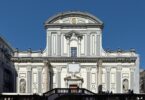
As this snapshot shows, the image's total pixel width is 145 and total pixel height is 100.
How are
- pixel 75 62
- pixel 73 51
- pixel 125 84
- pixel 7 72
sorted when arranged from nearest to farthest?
pixel 75 62 → pixel 125 84 → pixel 7 72 → pixel 73 51

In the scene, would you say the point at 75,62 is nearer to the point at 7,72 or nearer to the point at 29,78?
the point at 29,78

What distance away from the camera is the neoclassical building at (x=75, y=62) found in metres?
67.6

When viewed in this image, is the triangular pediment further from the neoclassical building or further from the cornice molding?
the cornice molding

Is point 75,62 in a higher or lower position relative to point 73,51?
lower

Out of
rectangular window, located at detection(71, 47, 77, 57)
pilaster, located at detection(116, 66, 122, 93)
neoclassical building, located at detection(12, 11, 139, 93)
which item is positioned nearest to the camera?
pilaster, located at detection(116, 66, 122, 93)

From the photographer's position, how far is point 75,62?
67688mm

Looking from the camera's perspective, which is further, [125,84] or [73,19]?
[73,19]

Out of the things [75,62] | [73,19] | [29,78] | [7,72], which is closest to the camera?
[75,62]

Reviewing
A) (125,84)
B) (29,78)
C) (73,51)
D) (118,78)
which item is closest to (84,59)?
(73,51)

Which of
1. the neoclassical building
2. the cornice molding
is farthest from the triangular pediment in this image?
the cornice molding

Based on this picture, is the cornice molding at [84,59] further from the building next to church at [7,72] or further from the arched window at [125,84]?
the arched window at [125,84]

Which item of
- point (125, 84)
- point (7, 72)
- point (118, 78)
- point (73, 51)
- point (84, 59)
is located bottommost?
point (125, 84)

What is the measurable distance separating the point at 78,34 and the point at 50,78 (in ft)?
24.5

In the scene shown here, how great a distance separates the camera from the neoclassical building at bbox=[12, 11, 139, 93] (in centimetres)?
6762
